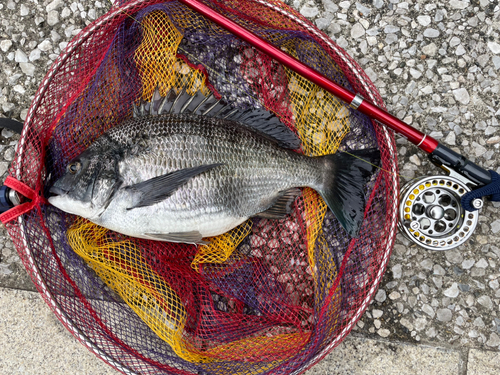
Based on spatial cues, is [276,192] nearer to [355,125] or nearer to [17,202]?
[355,125]

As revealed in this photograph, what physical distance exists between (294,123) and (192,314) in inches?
52.1

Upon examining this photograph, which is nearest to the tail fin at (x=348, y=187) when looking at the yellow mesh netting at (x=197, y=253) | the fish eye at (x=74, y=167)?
the yellow mesh netting at (x=197, y=253)

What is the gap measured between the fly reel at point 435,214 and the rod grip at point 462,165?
179 mm

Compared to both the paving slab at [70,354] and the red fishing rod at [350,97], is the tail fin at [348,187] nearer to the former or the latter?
the red fishing rod at [350,97]

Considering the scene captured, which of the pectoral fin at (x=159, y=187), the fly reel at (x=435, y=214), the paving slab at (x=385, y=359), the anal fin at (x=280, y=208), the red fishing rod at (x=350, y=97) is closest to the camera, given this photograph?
the pectoral fin at (x=159, y=187)

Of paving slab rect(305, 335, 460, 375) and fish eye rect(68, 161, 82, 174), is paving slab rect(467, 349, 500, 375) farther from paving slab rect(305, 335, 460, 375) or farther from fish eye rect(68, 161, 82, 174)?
fish eye rect(68, 161, 82, 174)

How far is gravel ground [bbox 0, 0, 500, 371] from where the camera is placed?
7.95 feet

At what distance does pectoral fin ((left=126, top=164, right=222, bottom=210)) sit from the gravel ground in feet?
3.85

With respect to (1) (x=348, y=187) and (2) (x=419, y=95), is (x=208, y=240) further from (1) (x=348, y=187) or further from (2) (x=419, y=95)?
(2) (x=419, y=95)

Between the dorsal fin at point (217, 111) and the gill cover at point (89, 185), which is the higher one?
the dorsal fin at point (217, 111)

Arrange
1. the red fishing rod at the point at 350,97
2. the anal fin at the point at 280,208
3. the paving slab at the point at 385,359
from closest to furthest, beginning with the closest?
the red fishing rod at the point at 350,97 < the anal fin at the point at 280,208 < the paving slab at the point at 385,359

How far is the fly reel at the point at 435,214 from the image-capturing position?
7.52 ft

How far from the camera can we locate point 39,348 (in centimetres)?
243

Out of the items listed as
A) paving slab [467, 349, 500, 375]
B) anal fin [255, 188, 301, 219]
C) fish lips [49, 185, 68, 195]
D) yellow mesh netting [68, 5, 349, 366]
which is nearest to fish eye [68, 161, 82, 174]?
fish lips [49, 185, 68, 195]
